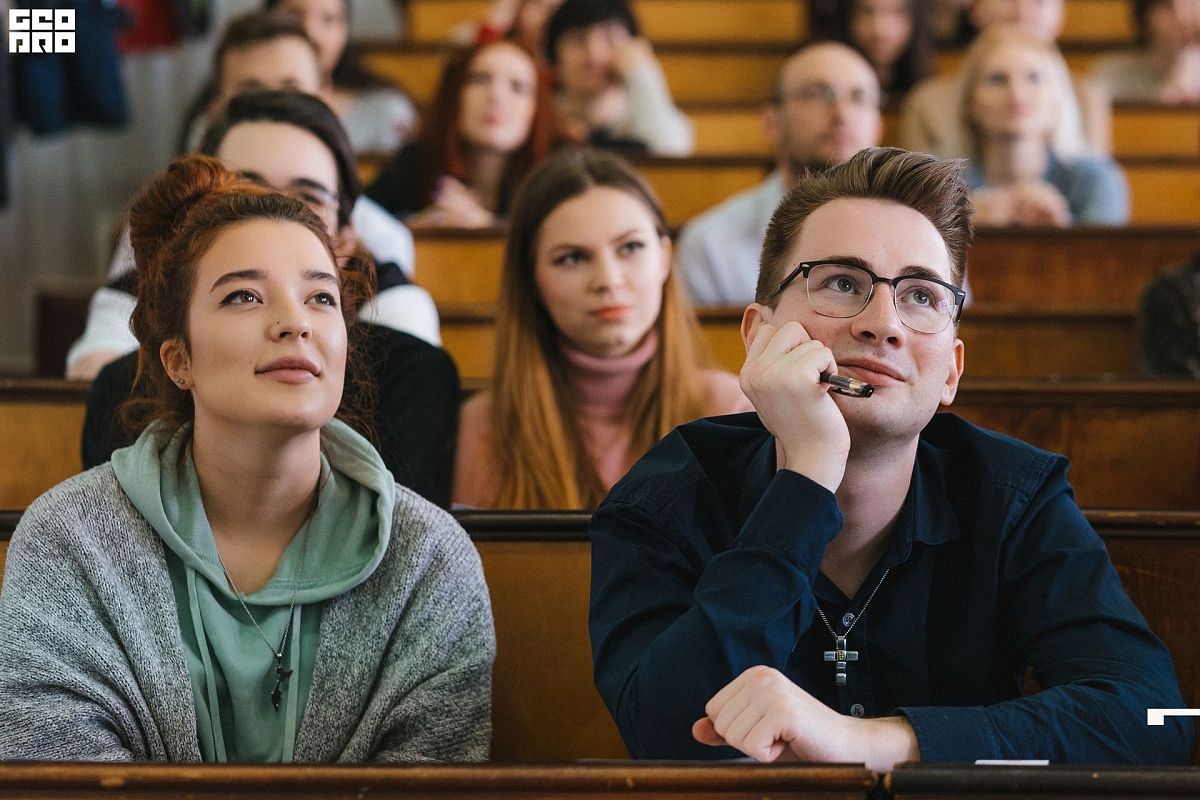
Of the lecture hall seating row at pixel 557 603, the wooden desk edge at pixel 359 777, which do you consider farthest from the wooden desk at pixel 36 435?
the wooden desk edge at pixel 359 777

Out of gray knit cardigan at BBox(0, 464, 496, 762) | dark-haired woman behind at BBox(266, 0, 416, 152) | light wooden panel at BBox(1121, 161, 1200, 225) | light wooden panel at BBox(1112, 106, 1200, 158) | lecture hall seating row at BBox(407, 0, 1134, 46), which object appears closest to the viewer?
gray knit cardigan at BBox(0, 464, 496, 762)

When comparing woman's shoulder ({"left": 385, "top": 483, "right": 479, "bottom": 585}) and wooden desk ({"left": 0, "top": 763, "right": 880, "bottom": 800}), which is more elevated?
woman's shoulder ({"left": 385, "top": 483, "right": 479, "bottom": 585})

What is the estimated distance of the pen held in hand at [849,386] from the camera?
103cm

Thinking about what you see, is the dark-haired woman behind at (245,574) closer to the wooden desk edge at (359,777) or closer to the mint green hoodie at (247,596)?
the mint green hoodie at (247,596)

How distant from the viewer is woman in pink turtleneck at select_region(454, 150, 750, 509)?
1730 mm

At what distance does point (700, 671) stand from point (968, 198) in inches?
17.2

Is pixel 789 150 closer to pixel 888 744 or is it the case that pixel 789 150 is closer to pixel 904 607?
pixel 904 607

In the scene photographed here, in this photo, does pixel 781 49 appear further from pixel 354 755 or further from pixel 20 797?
pixel 20 797

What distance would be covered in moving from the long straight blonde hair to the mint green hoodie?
504mm

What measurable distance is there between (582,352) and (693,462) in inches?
28.1

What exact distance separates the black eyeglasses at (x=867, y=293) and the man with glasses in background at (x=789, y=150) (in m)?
1.45

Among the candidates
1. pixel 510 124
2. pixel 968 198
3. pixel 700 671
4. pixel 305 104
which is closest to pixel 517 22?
pixel 510 124

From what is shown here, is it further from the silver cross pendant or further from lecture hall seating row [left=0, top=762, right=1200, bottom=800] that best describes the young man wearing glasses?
lecture hall seating row [left=0, top=762, right=1200, bottom=800]

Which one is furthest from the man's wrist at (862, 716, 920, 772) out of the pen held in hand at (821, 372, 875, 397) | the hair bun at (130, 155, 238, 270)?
the hair bun at (130, 155, 238, 270)
